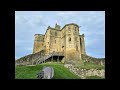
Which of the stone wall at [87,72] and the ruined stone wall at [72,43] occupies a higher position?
the ruined stone wall at [72,43]

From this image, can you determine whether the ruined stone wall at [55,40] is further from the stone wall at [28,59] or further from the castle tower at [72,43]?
the castle tower at [72,43]

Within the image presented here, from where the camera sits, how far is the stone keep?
87.6ft

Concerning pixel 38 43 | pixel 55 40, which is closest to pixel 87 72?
pixel 55 40

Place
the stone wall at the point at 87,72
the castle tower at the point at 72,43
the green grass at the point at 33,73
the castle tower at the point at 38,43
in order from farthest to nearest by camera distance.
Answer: the castle tower at the point at 38,43
the castle tower at the point at 72,43
the stone wall at the point at 87,72
the green grass at the point at 33,73

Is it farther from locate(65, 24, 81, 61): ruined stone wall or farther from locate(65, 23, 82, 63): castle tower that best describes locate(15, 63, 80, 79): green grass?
locate(65, 24, 81, 61): ruined stone wall

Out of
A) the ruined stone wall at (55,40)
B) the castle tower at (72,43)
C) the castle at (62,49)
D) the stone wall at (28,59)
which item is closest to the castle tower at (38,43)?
the castle at (62,49)

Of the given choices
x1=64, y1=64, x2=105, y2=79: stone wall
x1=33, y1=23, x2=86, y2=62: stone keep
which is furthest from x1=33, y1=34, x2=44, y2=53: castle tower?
x1=64, y1=64, x2=105, y2=79: stone wall

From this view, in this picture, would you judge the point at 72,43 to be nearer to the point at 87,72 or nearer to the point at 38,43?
the point at 38,43

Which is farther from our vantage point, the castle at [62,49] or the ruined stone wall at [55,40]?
the ruined stone wall at [55,40]

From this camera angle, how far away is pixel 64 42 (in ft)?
90.2

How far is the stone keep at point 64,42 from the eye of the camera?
87.6 ft
